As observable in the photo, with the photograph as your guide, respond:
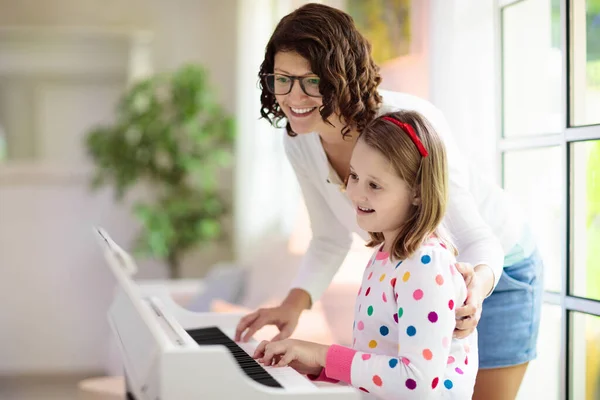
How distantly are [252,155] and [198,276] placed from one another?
44.9 inches

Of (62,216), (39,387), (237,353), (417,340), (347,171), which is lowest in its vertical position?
(39,387)

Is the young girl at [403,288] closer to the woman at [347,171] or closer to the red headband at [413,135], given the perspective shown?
the red headband at [413,135]

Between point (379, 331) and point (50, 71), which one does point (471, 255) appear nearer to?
point (379, 331)

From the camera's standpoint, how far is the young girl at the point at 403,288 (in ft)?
3.69

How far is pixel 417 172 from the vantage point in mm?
1221

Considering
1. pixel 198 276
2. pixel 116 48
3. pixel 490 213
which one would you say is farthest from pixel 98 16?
pixel 490 213

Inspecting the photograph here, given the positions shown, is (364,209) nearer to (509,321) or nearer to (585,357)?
(509,321)

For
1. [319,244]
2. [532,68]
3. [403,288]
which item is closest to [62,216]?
[319,244]

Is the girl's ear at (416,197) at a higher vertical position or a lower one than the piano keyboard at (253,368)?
higher

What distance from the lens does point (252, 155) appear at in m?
4.75

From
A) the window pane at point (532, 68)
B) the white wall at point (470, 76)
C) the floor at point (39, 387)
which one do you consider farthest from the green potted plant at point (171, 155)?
the window pane at point (532, 68)

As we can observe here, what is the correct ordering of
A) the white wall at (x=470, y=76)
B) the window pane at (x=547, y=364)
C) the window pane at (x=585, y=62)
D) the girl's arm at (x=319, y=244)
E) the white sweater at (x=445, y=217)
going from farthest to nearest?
the white wall at (x=470, y=76) < the window pane at (x=547, y=364) < the girl's arm at (x=319, y=244) < the window pane at (x=585, y=62) < the white sweater at (x=445, y=217)

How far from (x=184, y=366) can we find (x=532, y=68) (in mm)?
1274

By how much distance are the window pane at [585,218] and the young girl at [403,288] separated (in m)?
0.50
